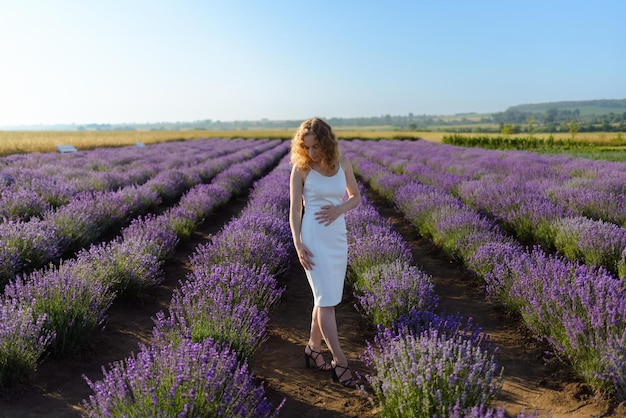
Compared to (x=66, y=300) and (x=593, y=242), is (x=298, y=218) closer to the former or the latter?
(x=66, y=300)

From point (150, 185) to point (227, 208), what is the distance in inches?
62.7

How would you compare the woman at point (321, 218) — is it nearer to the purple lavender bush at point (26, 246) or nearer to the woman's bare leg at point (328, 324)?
the woman's bare leg at point (328, 324)

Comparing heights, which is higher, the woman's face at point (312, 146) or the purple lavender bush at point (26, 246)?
the woman's face at point (312, 146)

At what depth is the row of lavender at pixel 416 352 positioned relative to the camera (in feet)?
6.87

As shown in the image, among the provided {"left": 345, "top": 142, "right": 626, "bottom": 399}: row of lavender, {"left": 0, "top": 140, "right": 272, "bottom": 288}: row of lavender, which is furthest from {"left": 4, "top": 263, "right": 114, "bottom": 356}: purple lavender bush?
{"left": 345, "top": 142, "right": 626, "bottom": 399}: row of lavender

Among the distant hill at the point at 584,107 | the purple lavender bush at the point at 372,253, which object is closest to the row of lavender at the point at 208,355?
the purple lavender bush at the point at 372,253

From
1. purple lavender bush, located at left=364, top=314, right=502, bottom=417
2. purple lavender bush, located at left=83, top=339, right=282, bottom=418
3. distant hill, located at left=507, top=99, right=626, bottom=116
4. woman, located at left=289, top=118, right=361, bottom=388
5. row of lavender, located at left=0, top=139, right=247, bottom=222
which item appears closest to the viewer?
purple lavender bush, located at left=83, top=339, right=282, bottom=418

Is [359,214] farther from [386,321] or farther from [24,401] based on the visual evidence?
[24,401]

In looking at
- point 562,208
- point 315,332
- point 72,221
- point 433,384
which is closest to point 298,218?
point 315,332

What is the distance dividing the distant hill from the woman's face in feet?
546

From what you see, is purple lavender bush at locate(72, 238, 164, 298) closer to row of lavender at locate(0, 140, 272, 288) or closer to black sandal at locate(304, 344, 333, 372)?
row of lavender at locate(0, 140, 272, 288)

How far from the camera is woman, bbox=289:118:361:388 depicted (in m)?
2.76

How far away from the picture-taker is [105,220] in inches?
254

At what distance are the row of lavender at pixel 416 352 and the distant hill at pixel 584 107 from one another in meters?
165
